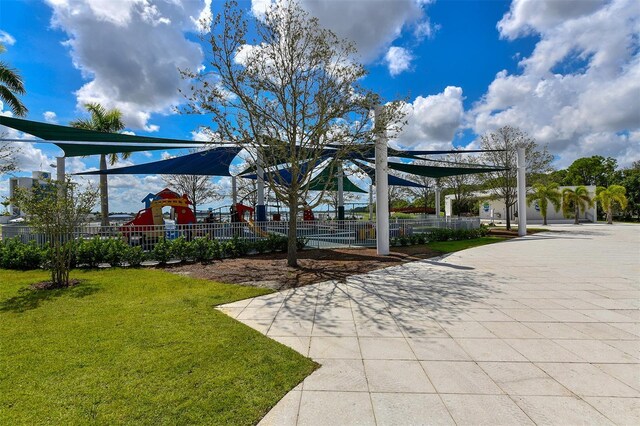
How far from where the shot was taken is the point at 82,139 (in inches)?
396

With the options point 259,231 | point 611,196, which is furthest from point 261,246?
point 611,196

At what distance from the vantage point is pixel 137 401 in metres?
2.59

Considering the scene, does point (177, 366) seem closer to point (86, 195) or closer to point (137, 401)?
point (137, 401)

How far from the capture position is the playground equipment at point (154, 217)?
401 inches

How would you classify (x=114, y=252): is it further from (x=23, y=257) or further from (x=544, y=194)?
(x=544, y=194)

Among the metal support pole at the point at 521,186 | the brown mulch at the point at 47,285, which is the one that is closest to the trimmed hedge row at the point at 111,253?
the brown mulch at the point at 47,285

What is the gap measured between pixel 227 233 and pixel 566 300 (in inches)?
391

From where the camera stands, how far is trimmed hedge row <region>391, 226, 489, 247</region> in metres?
14.2

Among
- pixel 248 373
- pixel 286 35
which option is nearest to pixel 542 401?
pixel 248 373

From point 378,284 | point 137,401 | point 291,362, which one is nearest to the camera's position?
point 137,401

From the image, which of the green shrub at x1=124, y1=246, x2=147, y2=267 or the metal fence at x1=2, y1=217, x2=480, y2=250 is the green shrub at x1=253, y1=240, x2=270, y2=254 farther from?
the green shrub at x1=124, y1=246, x2=147, y2=267

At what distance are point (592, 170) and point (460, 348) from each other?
218 ft

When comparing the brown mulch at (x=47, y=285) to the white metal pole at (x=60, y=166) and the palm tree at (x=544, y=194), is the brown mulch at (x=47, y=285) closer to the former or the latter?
the white metal pole at (x=60, y=166)

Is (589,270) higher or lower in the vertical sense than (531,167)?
lower
